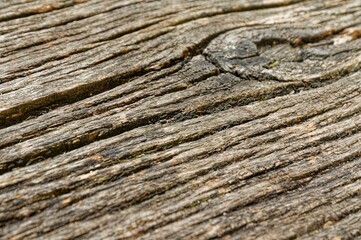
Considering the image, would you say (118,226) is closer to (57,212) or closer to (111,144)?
(57,212)

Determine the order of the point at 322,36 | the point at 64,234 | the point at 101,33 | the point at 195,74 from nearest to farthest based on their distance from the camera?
1. the point at 64,234
2. the point at 195,74
3. the point at 101,33
4. the point at 322,36

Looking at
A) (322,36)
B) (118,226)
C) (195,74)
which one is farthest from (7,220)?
(322,36)

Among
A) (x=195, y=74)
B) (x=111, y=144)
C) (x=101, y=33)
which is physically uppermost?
(x=101, y=33)

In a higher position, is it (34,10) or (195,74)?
(34,10)

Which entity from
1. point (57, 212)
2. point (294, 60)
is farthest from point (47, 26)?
point (294, 60)

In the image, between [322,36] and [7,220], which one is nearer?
[7,220]

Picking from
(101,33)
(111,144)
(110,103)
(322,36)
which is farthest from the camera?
(322,36)
